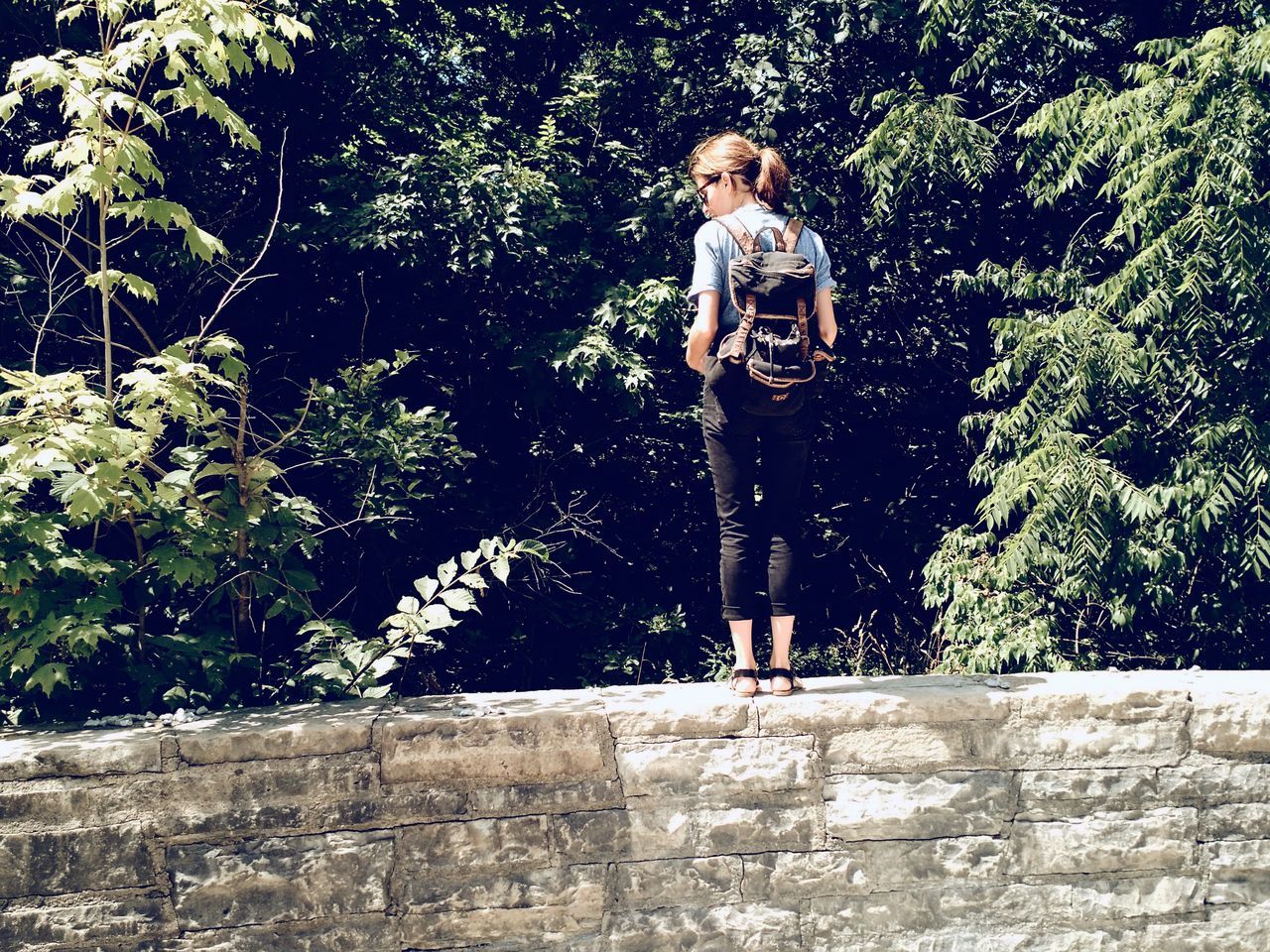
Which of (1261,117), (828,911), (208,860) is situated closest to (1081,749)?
(828,911)

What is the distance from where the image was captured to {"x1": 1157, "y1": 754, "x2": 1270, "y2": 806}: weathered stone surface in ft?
11.0

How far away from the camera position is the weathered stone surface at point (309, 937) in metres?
3.10

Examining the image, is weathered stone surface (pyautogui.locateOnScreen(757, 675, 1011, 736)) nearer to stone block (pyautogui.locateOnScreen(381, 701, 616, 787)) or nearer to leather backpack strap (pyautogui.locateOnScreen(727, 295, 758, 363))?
stone block (pyautogui.locateOnScreen(381, 701, 616, 787))

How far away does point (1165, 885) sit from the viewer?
3367 millimetres

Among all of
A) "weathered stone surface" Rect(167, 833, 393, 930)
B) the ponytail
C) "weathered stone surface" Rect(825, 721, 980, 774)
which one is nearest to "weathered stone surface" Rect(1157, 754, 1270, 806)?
"weathered stone surface" Rect(825, 721, 980, 774)

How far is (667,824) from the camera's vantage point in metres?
3.21

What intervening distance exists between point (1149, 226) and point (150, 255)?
455 centimetres

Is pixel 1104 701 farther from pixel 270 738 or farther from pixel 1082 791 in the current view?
pixel 270 738

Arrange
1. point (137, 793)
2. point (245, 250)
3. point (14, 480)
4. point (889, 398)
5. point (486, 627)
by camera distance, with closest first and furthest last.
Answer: point (137, 793) < point (14, 480) < point (245, 250) < point (486, 627) < point (889, 398)

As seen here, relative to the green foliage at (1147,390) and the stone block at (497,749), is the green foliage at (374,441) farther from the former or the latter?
the green foliage at (1147,390)

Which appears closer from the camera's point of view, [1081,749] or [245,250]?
[1081,749]

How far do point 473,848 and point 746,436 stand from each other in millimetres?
1292

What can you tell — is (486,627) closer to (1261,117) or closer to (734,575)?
(734,575)

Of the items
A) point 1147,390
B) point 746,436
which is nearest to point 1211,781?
point 746,436
